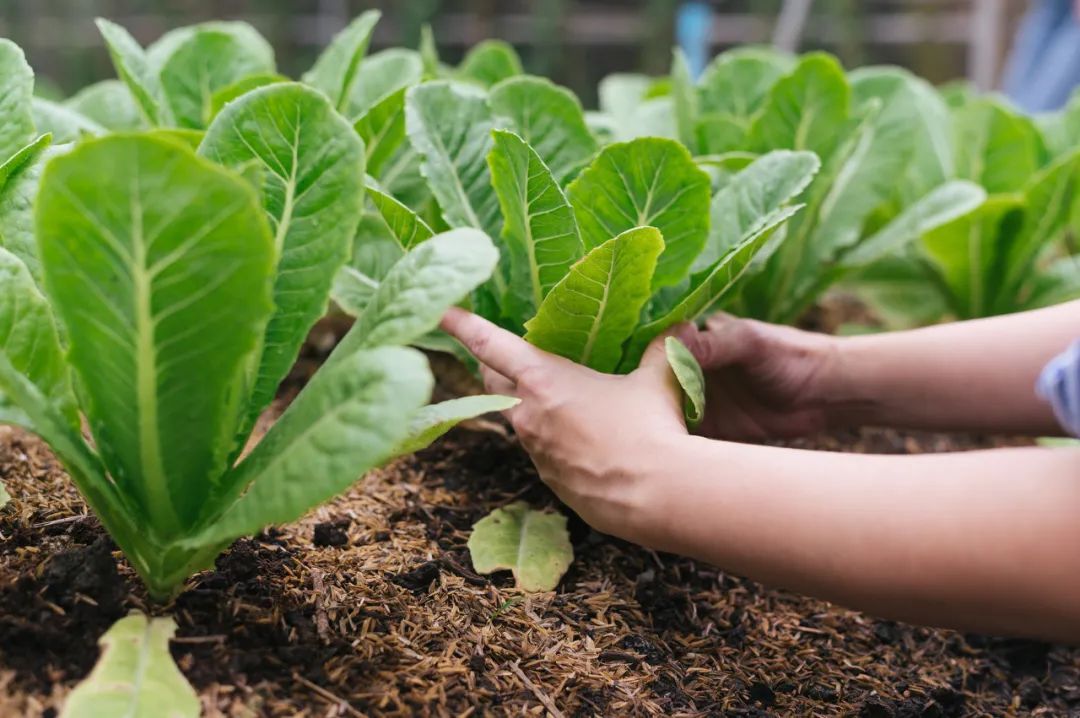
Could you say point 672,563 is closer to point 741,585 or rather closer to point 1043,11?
point 741,585

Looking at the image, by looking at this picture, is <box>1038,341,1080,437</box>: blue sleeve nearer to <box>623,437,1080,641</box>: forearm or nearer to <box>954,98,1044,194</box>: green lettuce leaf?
<box>623,437,1080,641</box>: forearm

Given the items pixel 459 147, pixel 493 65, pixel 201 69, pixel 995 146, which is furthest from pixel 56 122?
pixel 995 146

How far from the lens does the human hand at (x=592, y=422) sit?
3.01 feet

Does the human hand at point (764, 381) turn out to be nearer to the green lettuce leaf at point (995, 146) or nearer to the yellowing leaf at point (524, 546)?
the yellowing leaf at point (524, 546)

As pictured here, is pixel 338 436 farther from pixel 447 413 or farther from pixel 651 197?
pixel 651 197

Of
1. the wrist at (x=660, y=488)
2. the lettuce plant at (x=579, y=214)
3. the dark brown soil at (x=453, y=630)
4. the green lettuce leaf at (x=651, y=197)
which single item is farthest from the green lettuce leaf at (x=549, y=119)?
the wrist at (x=660, y=488)

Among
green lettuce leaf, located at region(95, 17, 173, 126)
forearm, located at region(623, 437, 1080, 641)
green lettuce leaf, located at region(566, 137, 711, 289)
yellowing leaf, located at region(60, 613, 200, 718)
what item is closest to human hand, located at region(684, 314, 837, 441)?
green lettuce leaf, located at region(566, 137, 711, 289)

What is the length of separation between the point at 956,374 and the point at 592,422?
0.55m

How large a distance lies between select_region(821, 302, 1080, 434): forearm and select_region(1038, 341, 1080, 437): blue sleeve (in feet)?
1.37

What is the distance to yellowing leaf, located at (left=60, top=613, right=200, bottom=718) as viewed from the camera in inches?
28.4

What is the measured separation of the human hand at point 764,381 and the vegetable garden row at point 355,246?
0.22ft

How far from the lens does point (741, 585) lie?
3.96 feet

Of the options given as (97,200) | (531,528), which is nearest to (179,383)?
(97,200)

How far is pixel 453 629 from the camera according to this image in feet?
3.16
